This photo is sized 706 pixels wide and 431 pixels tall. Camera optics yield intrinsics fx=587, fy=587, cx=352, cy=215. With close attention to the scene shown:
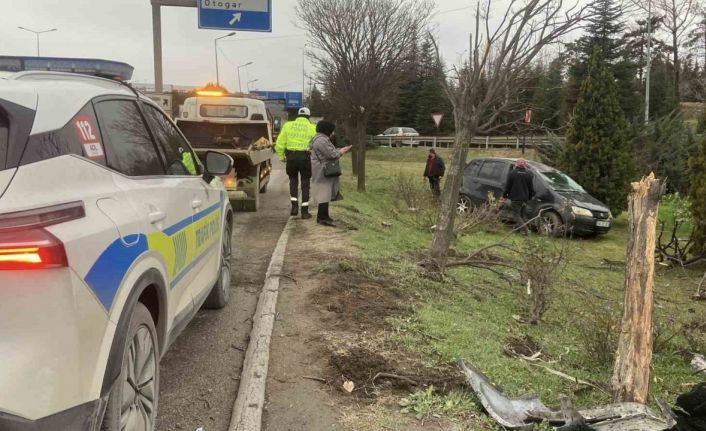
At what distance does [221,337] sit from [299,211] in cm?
596

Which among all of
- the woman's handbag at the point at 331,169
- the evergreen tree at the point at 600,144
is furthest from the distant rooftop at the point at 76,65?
the evergreen tree at the point at 600,144

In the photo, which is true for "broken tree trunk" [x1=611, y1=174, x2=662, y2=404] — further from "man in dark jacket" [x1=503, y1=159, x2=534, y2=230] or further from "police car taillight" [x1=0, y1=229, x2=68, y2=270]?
"man in dark jacket" [x1=503, y1=159, x2=534, y2=230]

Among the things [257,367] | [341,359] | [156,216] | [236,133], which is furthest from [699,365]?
[236,133]

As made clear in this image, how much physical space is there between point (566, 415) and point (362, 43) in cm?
1531

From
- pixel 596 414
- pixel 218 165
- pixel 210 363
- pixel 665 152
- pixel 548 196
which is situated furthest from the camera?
pixel 665 152

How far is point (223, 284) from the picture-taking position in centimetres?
506

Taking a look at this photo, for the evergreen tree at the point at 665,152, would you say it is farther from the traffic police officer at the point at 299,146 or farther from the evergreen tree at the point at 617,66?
the evergreen tree at the point at 617,66

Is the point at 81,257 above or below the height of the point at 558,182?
above

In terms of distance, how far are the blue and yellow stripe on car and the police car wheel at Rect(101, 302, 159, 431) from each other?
0.24 m

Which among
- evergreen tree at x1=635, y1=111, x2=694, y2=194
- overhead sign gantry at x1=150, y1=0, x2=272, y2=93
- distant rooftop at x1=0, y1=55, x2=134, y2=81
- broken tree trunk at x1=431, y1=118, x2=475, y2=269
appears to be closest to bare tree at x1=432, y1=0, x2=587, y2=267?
broken tree trunk at x1=431, y1=118, x2=475, y2=269

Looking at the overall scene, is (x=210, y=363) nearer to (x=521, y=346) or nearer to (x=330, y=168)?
(x=521, y=346)

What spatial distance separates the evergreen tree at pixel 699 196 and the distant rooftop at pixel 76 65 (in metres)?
10.0

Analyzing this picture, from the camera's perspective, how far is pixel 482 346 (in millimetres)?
4320

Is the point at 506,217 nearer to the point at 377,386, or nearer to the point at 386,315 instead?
the point at 386,315
